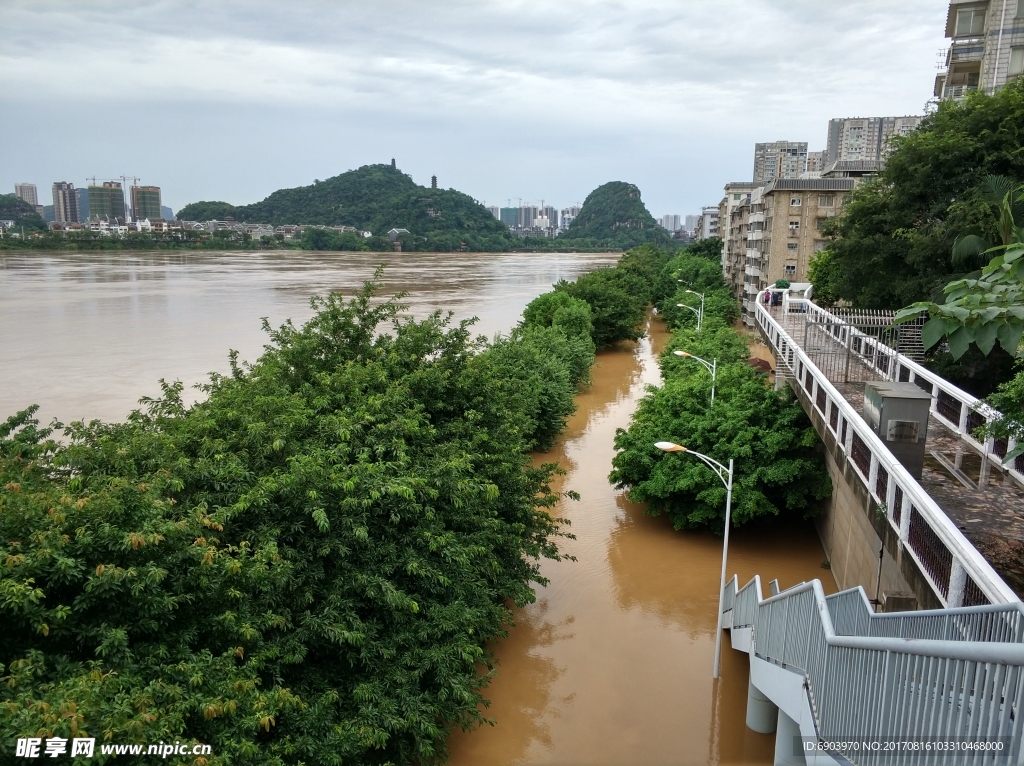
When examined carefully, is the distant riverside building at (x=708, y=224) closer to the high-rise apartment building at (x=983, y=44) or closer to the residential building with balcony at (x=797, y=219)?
the residential building with balcony at (x=797, y=219)

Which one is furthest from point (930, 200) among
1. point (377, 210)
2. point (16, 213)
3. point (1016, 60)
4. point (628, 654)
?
point (377, 210)

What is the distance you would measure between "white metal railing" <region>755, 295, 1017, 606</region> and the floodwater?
18.6 m

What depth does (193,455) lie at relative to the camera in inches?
387

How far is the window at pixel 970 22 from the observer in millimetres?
29562

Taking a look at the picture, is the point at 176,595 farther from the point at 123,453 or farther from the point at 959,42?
the point at 959,42

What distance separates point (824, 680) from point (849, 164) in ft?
186

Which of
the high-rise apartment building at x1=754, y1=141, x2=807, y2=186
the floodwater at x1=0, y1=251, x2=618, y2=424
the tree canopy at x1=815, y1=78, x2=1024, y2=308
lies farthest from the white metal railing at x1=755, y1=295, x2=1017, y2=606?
the high-rise apartment building at x1=754, y1=141, x2=807, y2=186

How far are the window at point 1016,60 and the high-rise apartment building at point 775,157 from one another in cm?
10641

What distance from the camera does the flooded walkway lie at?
35.7ft

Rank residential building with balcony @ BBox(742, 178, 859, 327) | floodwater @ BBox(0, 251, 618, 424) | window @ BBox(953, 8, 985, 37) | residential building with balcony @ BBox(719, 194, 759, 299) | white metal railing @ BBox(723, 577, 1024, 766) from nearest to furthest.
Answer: white metal railing @ BBox(723, 577, 1024, 766), window @ BBox(953, 8, 985, 37), floodwater @ BBox(0, 251, 618, 424), residential building with balcony @ BBox(742, 178, 859, 327), residential building with balcony @ BBox(719, 194, 759, 299)

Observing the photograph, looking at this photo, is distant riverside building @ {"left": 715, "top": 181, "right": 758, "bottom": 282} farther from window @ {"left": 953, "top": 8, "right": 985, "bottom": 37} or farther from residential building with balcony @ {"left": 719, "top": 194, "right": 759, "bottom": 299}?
window @ {"left": 953, "top": 8, "right": 985, "bottom": 37}

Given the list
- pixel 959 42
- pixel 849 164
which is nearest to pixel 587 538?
pixel 959 42

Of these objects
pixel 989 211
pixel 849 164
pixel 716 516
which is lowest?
pixel 716 516

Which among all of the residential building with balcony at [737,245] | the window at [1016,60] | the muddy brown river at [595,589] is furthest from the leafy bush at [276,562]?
the residential building with balcony at [737,245]
